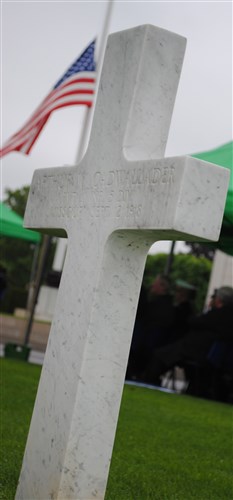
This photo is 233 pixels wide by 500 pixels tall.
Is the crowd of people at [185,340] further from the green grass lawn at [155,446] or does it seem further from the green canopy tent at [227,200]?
the green canopy tent at [227,200]

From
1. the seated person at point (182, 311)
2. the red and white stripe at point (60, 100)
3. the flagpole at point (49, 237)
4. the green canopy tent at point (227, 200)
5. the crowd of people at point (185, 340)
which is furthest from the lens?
the flagpole at point (49, 237)

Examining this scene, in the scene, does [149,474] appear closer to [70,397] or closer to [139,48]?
[70,397]

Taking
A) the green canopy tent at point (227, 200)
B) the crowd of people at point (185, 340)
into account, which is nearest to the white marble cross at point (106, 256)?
the green canopy tent at point (227, 200)

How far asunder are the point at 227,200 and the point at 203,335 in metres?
6.22

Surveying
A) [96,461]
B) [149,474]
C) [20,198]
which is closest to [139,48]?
[96,461]

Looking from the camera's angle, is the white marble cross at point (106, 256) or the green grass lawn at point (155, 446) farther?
the green grass lawn at point (155, 446)

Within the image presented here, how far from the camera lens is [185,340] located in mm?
15227

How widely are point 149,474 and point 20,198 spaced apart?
214ft

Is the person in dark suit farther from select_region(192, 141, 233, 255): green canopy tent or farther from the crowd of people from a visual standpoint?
select_region(192, 141, 233, 255): green canopy tent

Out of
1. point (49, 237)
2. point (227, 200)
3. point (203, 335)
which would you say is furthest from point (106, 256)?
point (49, 237)

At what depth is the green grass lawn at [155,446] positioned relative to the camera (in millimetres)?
6473

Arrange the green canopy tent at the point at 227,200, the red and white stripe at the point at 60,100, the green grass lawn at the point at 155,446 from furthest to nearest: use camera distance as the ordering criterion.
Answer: the red and white stripe at the point at 60,100 → the green canopy tent at the point at 227,200 → the green grass lawn at the point at 155,446

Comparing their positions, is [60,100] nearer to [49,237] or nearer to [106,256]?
[49,237]

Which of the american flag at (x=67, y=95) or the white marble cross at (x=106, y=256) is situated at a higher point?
the american flag at (x=67, y=95)
